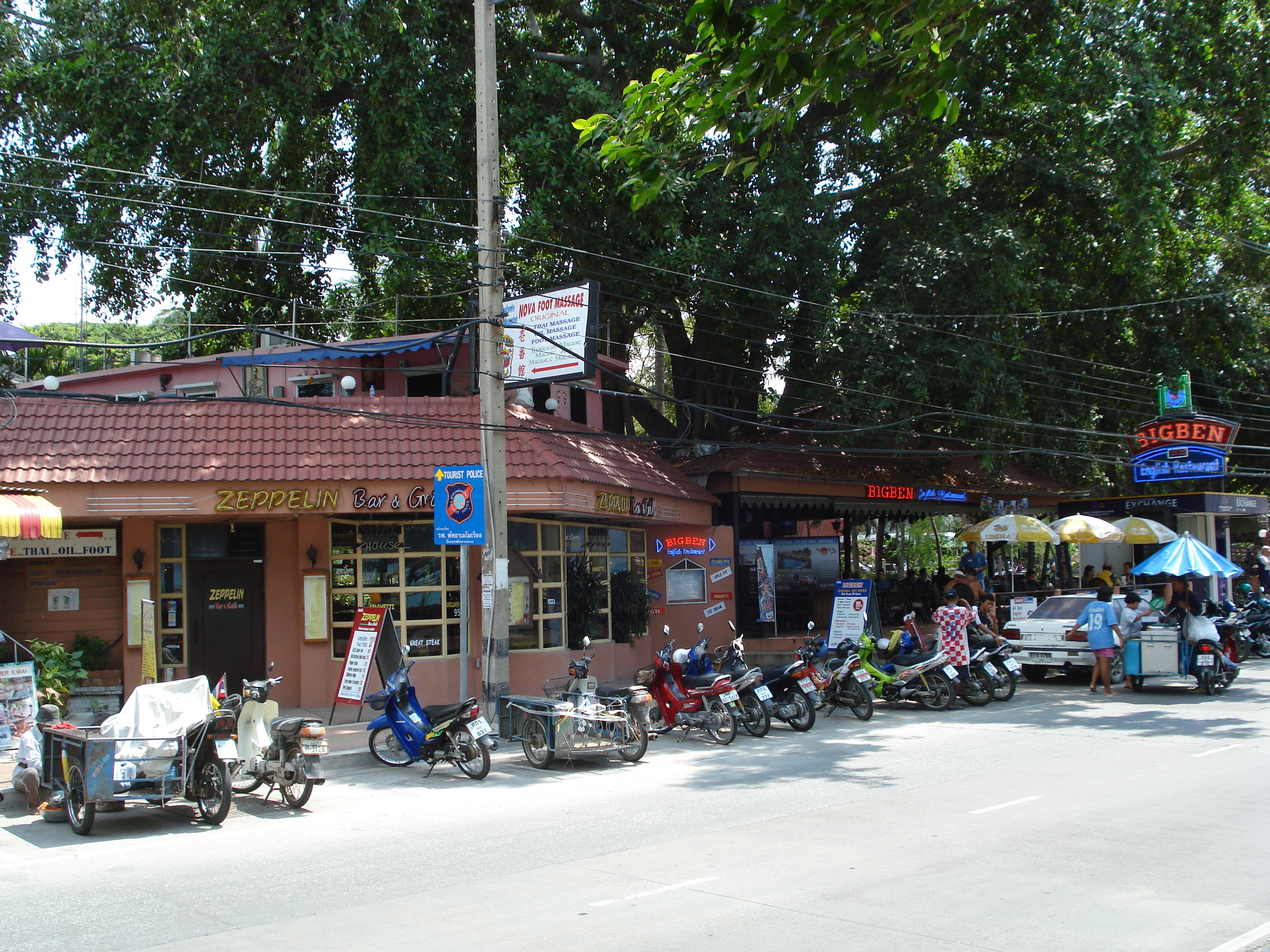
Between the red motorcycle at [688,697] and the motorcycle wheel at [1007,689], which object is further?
the motorcycle wheel at [1007,689]

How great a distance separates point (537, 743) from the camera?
12352 millimetres

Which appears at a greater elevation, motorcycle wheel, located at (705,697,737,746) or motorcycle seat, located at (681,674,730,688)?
motorcycle seat, located at (681,674,730,688)

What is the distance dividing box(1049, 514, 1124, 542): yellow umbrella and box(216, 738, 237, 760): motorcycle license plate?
19604 millimetres

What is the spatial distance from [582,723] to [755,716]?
115 inches

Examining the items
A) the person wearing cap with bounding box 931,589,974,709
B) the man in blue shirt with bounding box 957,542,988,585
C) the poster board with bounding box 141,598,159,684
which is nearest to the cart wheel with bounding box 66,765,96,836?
the poster board with bounding box 141,598,159,684

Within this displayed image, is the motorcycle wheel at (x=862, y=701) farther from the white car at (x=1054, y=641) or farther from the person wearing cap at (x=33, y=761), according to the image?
the person wearing cap at (x=33, y=761)

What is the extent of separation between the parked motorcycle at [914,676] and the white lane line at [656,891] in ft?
31.4

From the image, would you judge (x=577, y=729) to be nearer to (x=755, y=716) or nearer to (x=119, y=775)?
(x=755, y=716)

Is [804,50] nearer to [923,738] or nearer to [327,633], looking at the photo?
[923,738]

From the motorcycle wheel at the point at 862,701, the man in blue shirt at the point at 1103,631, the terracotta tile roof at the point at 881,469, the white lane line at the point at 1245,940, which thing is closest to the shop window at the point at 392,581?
the motorcycle wheel at the point at 862,701

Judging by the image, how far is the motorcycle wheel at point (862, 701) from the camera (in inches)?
608

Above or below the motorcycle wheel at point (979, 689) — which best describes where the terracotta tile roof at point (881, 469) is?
above

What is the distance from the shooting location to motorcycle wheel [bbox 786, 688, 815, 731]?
14547 millimetres

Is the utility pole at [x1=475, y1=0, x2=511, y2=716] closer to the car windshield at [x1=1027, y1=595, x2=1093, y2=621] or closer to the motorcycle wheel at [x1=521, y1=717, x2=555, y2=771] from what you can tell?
the motorcycle wheel at [x1=521, y1=717, x2=555, y2=771]
